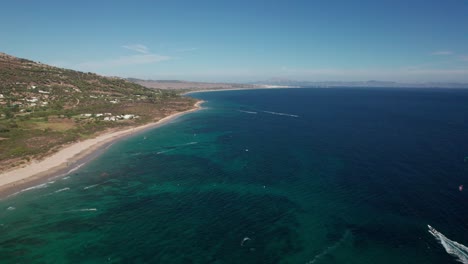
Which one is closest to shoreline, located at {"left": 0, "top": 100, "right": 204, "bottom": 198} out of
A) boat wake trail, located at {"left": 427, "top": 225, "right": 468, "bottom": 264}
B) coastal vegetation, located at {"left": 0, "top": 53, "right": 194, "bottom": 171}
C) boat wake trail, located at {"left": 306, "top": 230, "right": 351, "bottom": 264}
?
coastal vegetation, located at {"left": 0, "top": 53, "right": 194, "bottom": 171}

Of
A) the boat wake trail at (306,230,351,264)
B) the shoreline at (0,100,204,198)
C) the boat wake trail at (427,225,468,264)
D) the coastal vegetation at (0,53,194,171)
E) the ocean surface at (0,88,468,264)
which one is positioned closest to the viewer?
the boat wake trail at (427,225,468,264)

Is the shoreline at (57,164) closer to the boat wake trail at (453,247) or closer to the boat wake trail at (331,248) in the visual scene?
the boat wake trail at (331,248)

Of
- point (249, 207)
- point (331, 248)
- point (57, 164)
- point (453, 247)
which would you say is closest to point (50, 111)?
point (57, 164)

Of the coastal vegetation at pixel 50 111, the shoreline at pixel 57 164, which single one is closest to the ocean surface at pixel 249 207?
the shoreline at pixel 57 164

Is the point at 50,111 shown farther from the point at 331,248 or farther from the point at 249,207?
the point at 331,248

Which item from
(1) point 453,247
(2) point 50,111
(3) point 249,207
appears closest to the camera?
(1) point 453,247

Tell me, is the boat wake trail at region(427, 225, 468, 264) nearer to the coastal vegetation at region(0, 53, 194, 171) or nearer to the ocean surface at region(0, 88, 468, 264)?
the ocean surface at region(0, 88, 468, 264)

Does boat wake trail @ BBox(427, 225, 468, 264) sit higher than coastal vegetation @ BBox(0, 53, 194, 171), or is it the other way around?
coastal vegetation @ BBox(0, 53, 194, 171)
